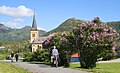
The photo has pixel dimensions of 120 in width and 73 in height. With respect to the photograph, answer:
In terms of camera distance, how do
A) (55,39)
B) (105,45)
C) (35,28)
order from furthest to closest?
1. (35,28)
2. (55,39)
3. (105,45)

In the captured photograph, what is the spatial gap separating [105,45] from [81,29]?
2430mm

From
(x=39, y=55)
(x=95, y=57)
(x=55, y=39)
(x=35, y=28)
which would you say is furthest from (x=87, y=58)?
(x=35, y=28)

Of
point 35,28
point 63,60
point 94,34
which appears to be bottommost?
point 63,60

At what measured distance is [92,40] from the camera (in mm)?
26562

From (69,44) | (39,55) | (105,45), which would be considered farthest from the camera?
(39,55)

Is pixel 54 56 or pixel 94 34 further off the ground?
pixel 94 34

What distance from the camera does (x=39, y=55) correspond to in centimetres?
5012

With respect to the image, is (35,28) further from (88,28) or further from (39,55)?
(88,28)

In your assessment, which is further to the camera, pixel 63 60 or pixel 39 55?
pixel 39 55

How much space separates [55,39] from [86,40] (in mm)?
8203

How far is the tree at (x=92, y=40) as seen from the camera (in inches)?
1049

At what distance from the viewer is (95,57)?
1060 inches

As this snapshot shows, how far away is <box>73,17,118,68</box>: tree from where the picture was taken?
26.6m

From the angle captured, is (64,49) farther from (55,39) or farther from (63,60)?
(55,39)
